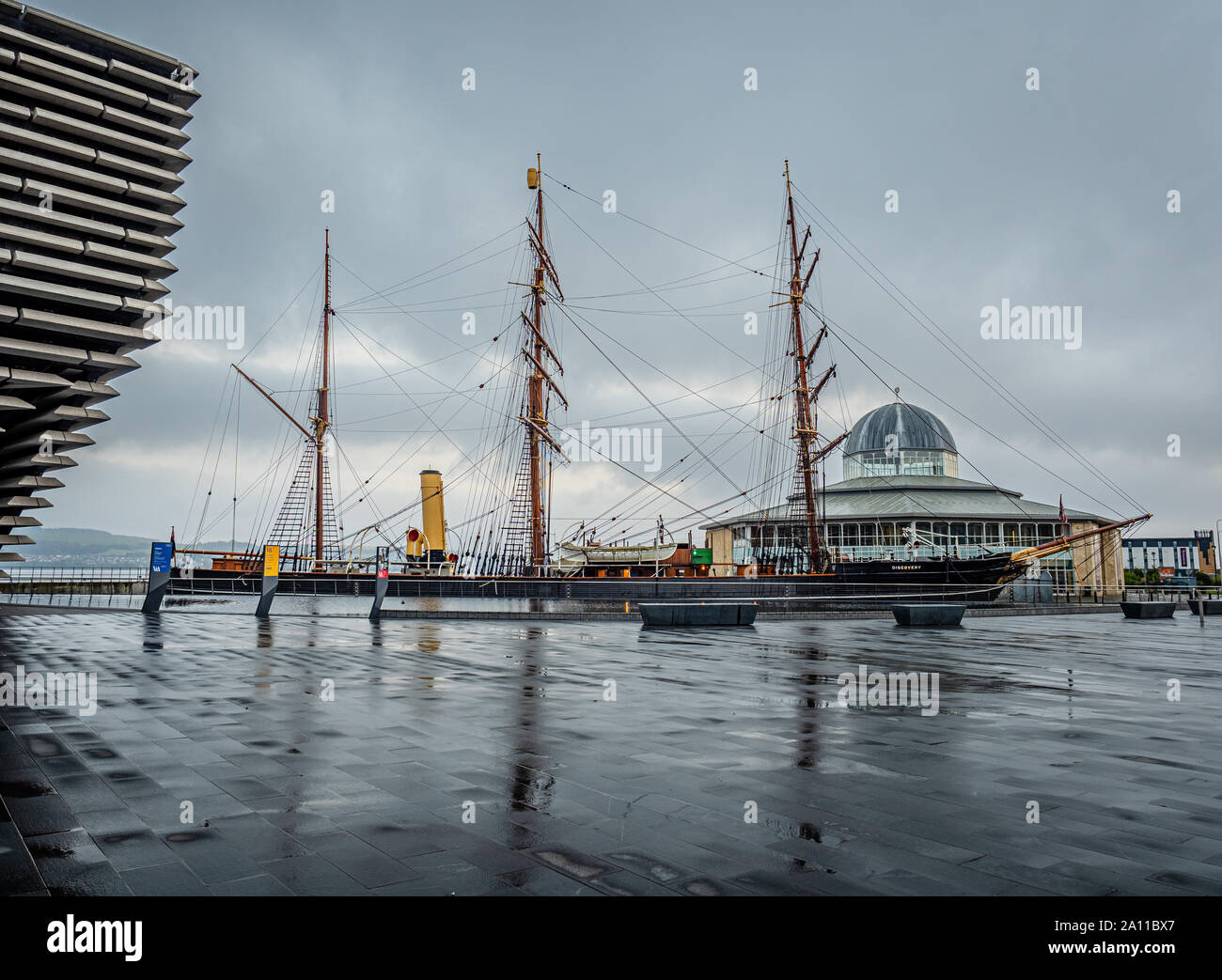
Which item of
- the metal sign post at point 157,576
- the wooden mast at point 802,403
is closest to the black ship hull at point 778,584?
the wooden mast at point 802,403

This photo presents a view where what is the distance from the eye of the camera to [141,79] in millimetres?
34594

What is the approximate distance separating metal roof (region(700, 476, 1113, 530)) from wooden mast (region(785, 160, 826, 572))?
6.08m

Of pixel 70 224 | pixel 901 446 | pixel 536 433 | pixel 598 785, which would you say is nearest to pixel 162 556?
pixel 70 224

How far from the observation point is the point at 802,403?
48719mm

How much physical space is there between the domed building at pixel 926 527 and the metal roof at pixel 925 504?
0.07 m

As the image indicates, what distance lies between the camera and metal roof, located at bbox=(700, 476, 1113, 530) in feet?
186

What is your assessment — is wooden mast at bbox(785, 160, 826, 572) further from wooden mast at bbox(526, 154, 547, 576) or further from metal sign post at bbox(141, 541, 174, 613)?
metal sign post at bbox(141, 541, 174, 613)

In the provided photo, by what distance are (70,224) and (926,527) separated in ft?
173

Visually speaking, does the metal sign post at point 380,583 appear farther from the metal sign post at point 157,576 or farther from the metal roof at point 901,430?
the metal roof at point 901,430

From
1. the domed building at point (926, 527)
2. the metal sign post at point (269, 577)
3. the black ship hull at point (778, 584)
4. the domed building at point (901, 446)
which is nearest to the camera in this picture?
the metal sign post at point (269, 577)

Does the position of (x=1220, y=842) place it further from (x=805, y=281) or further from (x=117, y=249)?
(x=805, y=281)


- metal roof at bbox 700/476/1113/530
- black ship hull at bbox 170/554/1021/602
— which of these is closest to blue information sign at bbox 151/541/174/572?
black ship hull at bbox 170/554/1021/602

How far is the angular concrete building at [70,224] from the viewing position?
29.8 m

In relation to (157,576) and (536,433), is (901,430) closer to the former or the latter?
(536,433)
